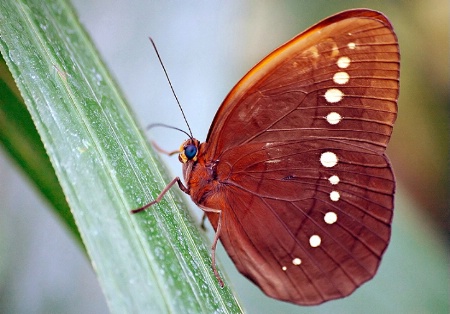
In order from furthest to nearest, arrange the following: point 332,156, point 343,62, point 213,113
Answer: point 213,113, point 332,156, point 343,62

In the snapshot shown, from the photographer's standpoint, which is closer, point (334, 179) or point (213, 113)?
point (334, 179)

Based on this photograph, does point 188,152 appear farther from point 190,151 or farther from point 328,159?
point 328,159

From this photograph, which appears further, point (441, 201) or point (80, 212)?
point (441, 201)

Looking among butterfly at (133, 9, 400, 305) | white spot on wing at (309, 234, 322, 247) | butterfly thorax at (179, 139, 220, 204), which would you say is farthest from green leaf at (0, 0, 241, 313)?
white spot on wing at (309, 234, 322, 247)

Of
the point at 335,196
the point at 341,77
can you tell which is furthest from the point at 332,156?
the point at 341,77

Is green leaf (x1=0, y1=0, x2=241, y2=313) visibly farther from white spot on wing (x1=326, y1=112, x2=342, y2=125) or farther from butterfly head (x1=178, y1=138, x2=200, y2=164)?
white spot on wing (x1=326, y1=112, x2=342, y2=125)

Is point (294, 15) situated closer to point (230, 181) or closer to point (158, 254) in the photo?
point (230, 181)

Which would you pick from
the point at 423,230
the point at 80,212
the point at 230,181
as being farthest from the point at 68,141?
the point at 423,230
